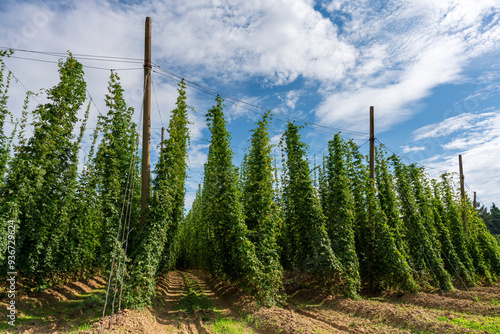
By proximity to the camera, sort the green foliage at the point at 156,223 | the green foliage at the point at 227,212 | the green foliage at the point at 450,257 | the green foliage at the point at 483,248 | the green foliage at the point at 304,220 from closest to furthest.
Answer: the green foliage at the point at 156,223 < the green foliage at the point at 227,212 < the green foliage at the point at 304,220 < the green foliage at the point at 450,257 < the green foliage at the point at 483,248

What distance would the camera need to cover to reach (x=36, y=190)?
7867mm

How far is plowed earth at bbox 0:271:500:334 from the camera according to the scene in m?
6.17

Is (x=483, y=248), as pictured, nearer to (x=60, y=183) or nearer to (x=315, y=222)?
(x=315, y=222)

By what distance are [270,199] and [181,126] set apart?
4.35 metres

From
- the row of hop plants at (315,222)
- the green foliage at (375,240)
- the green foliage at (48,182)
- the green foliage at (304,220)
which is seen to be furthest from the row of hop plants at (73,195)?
the green foliage at (375,240)

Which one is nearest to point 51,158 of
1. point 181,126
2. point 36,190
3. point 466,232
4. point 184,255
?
point 36,190

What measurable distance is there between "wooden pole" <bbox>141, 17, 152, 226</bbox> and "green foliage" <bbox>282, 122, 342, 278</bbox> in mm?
5643

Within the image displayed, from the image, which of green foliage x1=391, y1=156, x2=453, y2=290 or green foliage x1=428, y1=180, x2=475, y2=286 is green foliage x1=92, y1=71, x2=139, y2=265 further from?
green foliage x1=428, y1=180, x2=475, y2=286

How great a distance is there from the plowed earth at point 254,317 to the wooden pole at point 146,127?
285 cm

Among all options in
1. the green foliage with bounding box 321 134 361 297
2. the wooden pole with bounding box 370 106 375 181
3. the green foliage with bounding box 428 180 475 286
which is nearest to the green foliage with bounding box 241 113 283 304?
the green foliage with bounding box 321 134 361 297

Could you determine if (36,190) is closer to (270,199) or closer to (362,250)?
(270,199)

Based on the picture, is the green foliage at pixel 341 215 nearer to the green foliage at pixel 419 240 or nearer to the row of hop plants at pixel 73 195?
the green foliage at pixel 419 240

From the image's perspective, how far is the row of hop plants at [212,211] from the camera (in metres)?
7.70

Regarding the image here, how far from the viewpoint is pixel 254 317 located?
7547 mm
